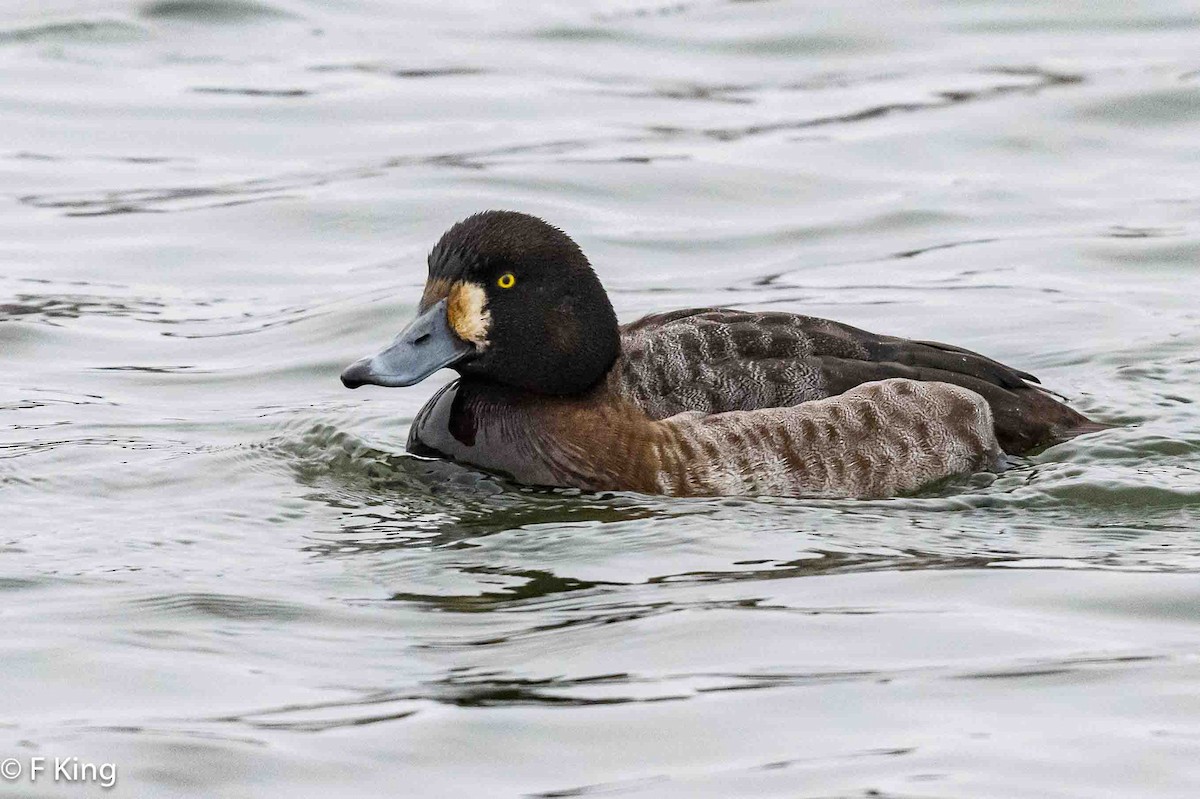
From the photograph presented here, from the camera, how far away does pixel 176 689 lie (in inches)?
234

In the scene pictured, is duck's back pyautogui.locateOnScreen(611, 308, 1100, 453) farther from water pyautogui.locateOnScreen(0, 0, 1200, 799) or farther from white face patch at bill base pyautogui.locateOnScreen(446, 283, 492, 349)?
white face patch at bill base pyautogui.locateOnScreen(446, 283, 492, 349)

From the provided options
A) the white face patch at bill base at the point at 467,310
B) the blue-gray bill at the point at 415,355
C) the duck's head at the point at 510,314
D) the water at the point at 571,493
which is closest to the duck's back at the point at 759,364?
the duck's head at the point at 510,314

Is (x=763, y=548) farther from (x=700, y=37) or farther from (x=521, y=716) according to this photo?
(x=700, y=37)

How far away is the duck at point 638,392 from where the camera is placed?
7844 mm

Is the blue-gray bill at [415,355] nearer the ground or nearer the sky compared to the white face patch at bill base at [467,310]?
nearer the ground

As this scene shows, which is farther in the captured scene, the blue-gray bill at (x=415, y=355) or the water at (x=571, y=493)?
the blue-gray bill at (x=415, y=355)

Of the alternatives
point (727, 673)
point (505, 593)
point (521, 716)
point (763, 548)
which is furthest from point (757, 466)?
point (521, 716)

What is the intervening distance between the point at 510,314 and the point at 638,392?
561 millimetres

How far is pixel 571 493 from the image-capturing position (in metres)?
7.86

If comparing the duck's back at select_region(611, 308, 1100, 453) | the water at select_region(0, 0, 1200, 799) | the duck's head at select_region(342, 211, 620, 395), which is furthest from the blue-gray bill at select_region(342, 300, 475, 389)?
the duck's back at select_region(611, 308, 1100, 453)

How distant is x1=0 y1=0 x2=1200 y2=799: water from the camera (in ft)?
18.5

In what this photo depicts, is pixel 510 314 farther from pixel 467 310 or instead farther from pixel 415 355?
pixel 415 355

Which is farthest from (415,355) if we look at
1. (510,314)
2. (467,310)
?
(510,314)

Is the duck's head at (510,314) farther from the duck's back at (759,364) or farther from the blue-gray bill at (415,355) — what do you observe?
the duck's back at (759,364)
